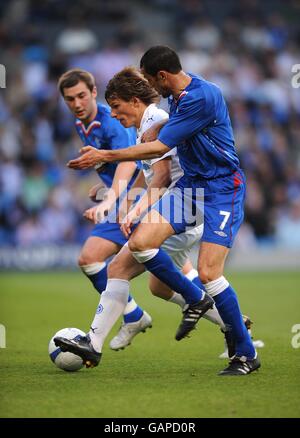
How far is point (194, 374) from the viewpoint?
624 centimetres

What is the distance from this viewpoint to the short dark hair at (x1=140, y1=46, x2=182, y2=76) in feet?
19.9

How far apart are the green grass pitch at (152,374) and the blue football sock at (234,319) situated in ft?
0.71

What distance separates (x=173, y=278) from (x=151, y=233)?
413 millimetres

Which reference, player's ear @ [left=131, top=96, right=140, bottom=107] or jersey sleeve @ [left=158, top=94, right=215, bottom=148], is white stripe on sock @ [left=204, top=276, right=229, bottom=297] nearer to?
jersey sleeve @ [left=158, top=94, right=215, bottom=148]

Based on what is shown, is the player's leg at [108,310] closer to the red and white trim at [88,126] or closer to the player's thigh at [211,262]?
the player's thigh at [211,262]

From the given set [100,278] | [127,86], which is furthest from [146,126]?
[100,278]

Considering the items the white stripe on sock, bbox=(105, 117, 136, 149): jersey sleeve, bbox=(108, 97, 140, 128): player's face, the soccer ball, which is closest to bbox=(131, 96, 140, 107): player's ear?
bbox=(108, 97, 140, 128): player's face

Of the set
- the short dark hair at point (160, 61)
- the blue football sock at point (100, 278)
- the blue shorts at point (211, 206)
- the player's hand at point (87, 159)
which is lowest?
the blue football sock at point (100, 278)

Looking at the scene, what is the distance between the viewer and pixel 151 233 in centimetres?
616

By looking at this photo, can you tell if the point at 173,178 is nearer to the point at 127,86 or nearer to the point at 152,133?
the point at 152,133

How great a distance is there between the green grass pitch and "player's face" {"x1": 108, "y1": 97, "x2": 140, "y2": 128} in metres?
1.93

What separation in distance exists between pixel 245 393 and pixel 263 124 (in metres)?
14.1

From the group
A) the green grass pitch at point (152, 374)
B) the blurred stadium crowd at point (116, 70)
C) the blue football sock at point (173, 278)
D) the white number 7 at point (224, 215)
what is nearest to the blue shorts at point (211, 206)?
the white number 7 at point (224, 215)

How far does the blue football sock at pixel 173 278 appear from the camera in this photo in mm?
6273
